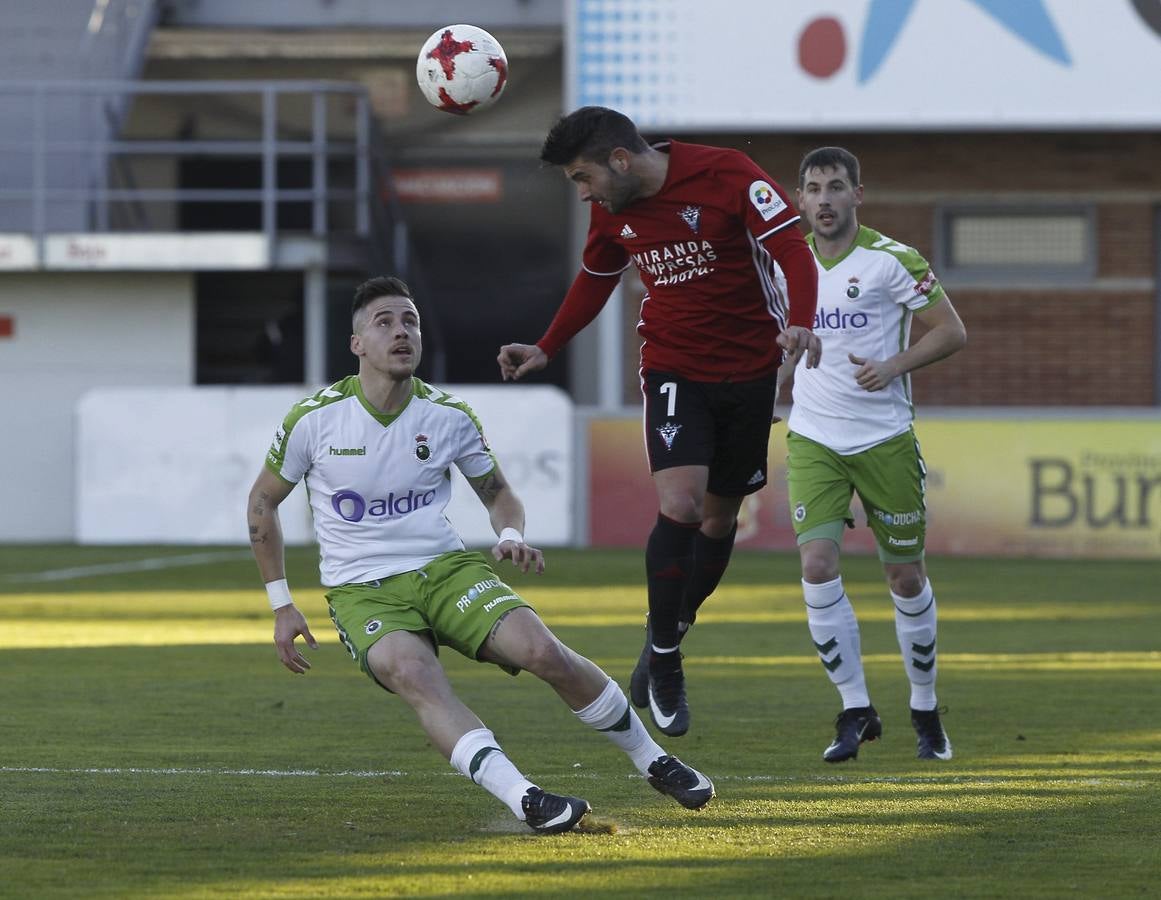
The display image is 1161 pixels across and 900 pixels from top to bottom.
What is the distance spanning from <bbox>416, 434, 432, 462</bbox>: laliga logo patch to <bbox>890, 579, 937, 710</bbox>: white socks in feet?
7.64

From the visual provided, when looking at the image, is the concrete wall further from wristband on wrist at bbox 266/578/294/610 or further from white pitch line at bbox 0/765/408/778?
wristband on wrist at bbox 266/578/294/610

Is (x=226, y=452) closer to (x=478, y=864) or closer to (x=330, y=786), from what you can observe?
(x=330, y=786)

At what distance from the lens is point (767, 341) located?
283 inches

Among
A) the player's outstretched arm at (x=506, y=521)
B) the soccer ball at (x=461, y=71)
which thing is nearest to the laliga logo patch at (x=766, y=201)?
the player's outstretched arm at (x=506, y=521)

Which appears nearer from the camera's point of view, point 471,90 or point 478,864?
point 478,864

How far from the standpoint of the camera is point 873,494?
7.64m

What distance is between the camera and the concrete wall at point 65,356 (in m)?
23.8

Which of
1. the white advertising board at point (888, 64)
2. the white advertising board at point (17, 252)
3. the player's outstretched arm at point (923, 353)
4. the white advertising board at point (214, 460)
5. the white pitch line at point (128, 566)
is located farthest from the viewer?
the white advertising board at point (17, 252)

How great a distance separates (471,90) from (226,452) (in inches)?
537

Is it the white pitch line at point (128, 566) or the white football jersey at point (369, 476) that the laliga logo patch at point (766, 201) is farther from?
the white pitch line at point (128, 566)

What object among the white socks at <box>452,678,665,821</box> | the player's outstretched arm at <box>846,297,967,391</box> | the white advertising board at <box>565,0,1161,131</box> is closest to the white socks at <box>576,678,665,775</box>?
the white socks at <box>452,678,665,821</box>

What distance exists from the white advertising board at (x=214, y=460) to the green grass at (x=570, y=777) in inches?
291

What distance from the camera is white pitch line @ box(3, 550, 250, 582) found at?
17.1 m

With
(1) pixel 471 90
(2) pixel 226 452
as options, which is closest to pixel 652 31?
(2) pixel 226 452
